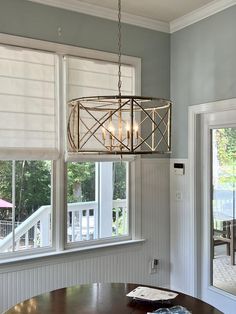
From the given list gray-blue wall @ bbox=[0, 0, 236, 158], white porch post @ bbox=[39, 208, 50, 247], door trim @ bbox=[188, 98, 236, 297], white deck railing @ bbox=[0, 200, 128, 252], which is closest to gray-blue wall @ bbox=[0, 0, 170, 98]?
gray-blue wall @ bbox=[0, 0, 236, 158]

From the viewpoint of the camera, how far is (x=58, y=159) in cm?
335

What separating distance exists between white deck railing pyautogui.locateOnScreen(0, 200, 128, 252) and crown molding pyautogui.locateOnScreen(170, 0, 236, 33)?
77.9 inches

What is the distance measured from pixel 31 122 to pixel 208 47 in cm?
186

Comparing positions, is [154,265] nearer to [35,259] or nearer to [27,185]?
[35,259]

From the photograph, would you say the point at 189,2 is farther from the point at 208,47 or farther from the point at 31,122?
the point at 31,122

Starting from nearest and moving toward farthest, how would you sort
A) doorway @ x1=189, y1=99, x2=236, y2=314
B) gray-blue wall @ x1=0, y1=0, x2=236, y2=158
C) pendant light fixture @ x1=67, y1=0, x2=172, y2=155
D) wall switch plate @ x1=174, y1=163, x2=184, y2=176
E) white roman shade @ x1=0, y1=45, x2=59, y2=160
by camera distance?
1. pendant light fixture @ x1=67, y1=0, x2=172, y2=155
2. white roman shade @ x1=0, y1=45, x2=59, y2=160
3. gray-blue wall @ x1=0, y1=0, x2=236, y2=158
4. doorway @ x1=189, y1=99, x2=236, y2=314
5. wall switch plate @ x1=174, y1=163, x2=184, y2=176

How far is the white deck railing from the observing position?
323 centimetres

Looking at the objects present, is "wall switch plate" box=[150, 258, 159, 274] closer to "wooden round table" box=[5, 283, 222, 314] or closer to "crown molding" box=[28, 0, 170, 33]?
"wooden round table" box=[5, 283, 222, 314]

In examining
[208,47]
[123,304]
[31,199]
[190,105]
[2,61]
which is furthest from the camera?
[190,105]

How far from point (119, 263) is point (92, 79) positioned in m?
1.88

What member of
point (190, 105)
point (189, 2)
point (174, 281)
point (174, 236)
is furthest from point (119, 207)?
point (189, 2)

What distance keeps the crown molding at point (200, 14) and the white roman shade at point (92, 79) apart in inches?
27.4

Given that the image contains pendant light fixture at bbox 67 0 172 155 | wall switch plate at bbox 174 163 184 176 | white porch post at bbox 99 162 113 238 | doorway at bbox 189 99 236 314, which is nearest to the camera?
pendant light fixture at bbox 67 0 172 155

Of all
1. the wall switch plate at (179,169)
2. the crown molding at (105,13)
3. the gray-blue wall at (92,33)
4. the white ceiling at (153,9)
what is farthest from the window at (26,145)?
the wall switch plate at (179,169)
